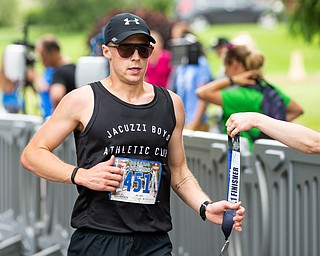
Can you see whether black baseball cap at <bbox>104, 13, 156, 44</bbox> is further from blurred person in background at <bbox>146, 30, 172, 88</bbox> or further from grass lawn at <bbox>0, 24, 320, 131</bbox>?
grass lawn at <bbox>0, 24, 320, 131</bbox>

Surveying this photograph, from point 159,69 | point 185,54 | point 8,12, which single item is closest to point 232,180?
point 185,54

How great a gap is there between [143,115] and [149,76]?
658 cm

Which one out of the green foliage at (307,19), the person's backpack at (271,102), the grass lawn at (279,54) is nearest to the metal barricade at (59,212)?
the person's backpack at (271,102)

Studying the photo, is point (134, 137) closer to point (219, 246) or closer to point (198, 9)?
point (219, 246)

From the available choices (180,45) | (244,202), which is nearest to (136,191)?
(244,202)

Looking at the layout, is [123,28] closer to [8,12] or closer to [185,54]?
[185,54]

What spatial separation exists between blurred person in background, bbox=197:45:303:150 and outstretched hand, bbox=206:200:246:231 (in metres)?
2.22

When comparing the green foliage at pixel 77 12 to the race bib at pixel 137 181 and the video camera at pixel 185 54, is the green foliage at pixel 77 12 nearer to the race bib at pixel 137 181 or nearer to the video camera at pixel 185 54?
the video camera at pixel 185 54

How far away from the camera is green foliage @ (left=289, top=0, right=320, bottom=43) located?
1388 centimetres

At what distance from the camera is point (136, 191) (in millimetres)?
4445

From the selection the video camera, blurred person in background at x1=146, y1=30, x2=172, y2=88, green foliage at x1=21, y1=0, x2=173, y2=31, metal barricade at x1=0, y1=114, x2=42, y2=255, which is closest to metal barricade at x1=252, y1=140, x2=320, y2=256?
metal barricade at x1=0, y1=114, x2=42, y2=255

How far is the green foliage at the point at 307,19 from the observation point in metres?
13.9

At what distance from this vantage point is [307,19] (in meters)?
14.1

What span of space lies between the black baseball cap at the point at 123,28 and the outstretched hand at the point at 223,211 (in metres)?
0.87
